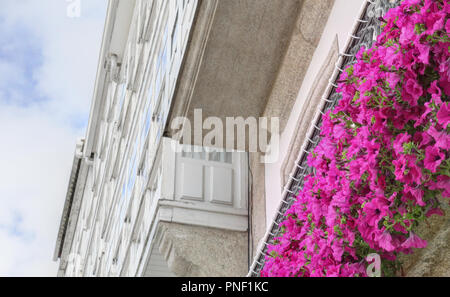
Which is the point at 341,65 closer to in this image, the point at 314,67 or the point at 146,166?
the point at 314,67

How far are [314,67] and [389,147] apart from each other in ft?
12.5

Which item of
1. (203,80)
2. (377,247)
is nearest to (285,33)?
(203,80)

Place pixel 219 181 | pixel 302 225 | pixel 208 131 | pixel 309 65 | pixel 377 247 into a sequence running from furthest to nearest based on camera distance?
pixel 219 181 < pixel 208 131 < pixel 309 65 < pixel 302 225 < pixel 377 247

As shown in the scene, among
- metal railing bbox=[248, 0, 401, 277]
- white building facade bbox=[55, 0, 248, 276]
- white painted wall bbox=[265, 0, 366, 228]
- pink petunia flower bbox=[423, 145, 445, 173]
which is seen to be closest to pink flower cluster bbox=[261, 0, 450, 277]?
pink petunia flower bbox=[423, 145, 445, 173]

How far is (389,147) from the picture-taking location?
4672 millimetres

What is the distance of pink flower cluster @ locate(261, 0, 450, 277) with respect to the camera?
14.3 ft

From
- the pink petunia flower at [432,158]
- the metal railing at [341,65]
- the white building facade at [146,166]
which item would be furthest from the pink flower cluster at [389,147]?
the white building facade at [146,166]

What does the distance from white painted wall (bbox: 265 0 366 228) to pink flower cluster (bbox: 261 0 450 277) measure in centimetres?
191

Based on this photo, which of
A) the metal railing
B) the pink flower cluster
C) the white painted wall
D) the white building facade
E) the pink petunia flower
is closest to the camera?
the pink petunia flower

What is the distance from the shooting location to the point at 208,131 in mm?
9297

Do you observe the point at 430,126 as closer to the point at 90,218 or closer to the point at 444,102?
the point at 444,102

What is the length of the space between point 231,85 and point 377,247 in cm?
444

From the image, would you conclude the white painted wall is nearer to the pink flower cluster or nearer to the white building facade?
the white building facade

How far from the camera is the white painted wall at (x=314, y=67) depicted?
7602mm
